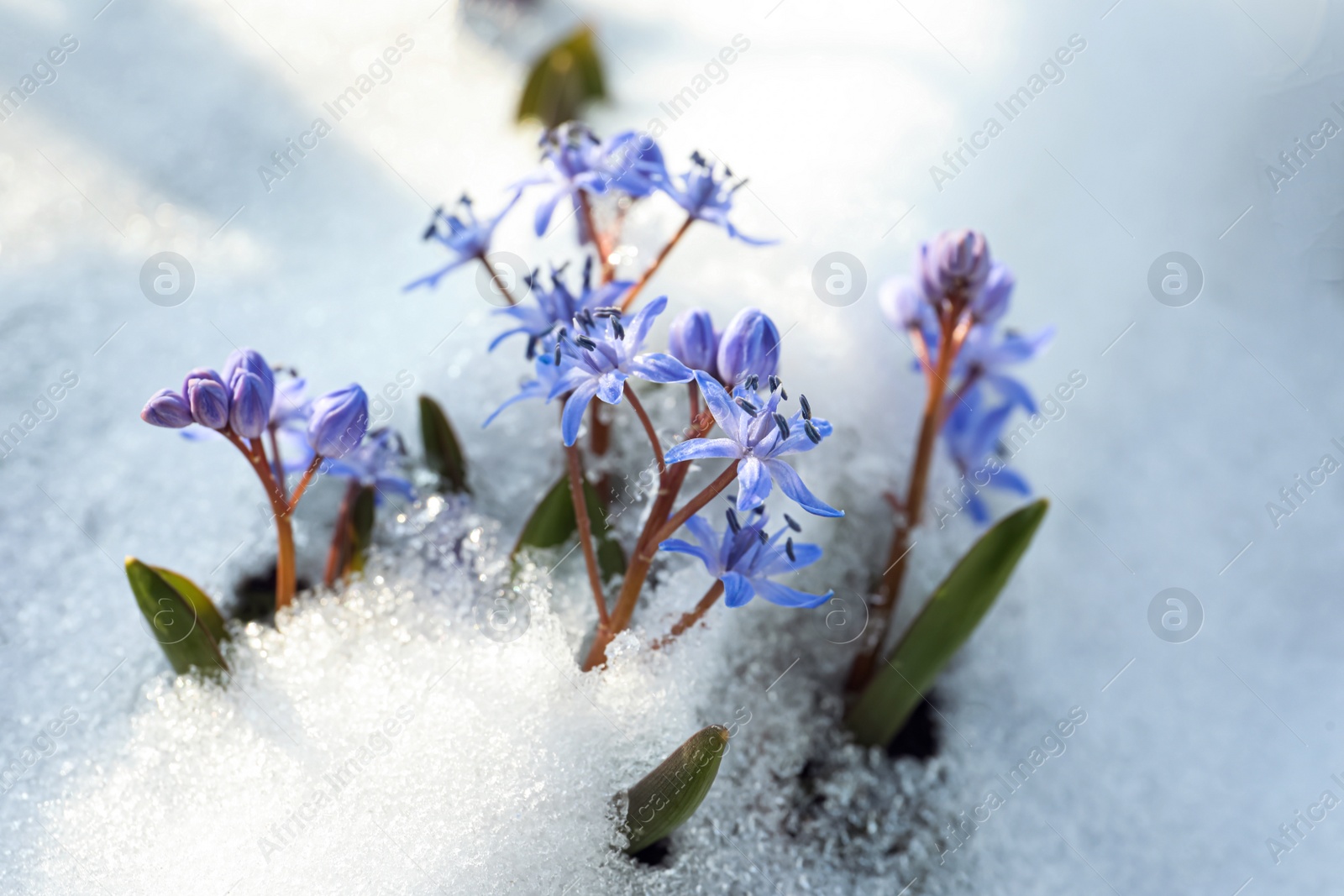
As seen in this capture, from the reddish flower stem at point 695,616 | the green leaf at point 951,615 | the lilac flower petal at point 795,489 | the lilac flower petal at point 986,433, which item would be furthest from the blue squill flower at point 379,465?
the lilac flower petal at point 986,433

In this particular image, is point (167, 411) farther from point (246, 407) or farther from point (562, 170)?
point (562, 170)

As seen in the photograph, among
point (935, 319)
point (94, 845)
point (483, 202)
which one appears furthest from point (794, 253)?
point (94, 845)

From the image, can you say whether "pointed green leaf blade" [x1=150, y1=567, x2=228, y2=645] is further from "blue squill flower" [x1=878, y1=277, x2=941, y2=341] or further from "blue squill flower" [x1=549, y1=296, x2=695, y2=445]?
"blue squill flower" [x1=878, y1=277, x2=941, y2=341]

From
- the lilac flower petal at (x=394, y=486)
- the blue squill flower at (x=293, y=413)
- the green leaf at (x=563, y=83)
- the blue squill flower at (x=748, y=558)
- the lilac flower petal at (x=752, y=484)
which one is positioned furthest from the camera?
the green leaf at (x=563, y=83)

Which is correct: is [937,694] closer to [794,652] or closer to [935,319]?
[794,652]

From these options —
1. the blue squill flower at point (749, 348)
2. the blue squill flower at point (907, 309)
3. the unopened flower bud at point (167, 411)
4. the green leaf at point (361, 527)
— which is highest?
the blue squill flower at point (907, 309)

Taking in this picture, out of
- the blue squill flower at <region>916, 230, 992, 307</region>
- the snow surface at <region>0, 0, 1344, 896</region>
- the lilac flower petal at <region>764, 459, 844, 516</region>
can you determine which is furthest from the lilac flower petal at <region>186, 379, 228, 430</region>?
the blue squill flower at <region>916, 230, 992, 307</region>

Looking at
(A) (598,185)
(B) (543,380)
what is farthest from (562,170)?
(B) (543,380)

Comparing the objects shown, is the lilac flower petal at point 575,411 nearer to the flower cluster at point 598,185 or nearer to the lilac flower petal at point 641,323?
the lilac flower petal at point 641,323
